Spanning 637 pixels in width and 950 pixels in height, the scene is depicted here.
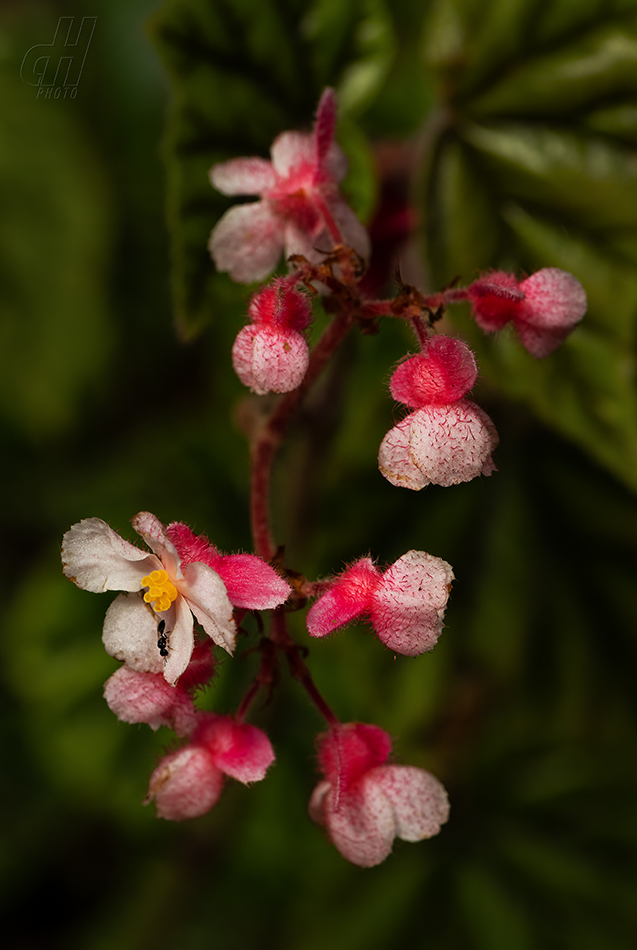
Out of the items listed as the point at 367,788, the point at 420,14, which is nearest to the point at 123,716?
the point at 367,788

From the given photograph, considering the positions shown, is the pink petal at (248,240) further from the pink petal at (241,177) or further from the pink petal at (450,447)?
the pink petal at (450,447)

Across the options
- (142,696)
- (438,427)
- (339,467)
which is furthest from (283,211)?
(339,467)

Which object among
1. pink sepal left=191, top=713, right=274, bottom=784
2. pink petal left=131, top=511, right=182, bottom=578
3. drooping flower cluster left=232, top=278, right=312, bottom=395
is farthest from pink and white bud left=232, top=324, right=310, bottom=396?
pink sepal left=191, top=713, right=274, bottom=784

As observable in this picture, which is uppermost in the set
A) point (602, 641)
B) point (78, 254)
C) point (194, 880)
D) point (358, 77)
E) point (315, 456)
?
point (358, 77)

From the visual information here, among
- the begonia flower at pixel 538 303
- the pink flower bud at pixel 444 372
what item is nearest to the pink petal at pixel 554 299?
the begonia flower at pixel 538 303

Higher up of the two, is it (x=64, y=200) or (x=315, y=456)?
(x=64, y=200)

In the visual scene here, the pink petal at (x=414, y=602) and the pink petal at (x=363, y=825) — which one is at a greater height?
the pink petal at (x=414, y=602)

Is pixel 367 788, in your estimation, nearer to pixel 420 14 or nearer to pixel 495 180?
pixel 495 180

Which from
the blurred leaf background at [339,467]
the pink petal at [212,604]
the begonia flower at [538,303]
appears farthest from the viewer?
the blurred leaf background at [339,467]
